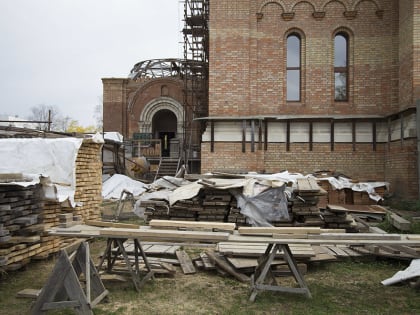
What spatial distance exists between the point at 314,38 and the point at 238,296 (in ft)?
38.6

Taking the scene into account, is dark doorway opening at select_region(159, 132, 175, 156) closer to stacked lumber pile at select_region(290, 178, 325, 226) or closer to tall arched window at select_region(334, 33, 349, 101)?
tall arched window at select_region(334, 33, 349, 101)

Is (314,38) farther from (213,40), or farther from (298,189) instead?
(298,189)

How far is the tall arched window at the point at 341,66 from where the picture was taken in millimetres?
14391

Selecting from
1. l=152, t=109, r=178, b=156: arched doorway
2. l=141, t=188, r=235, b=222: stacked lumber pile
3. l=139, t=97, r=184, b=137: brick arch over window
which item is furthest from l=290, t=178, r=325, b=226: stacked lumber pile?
l=152, t=109, r=178, b=156: arched doorway

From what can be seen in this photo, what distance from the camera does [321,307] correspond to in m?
4.70

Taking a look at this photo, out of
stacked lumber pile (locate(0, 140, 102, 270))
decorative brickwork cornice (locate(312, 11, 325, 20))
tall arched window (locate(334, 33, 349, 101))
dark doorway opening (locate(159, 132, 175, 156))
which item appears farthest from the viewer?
dark doorway opening (locate(159, 132, 175, 156))

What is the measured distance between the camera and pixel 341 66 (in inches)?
567

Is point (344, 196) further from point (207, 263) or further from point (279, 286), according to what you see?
point (279, 286)

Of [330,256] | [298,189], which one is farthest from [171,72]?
[330,256]

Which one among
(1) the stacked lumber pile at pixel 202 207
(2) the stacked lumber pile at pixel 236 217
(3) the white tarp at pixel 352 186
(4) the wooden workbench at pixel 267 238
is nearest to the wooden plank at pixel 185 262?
(4) the wooden workbench at pixel 267 238

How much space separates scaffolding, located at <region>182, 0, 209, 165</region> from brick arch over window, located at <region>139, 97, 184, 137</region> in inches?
44.8

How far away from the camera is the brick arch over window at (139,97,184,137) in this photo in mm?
25266

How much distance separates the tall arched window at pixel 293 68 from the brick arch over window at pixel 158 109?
11.8 meters

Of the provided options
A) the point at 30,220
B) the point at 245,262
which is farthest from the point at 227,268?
the point at 30,220
